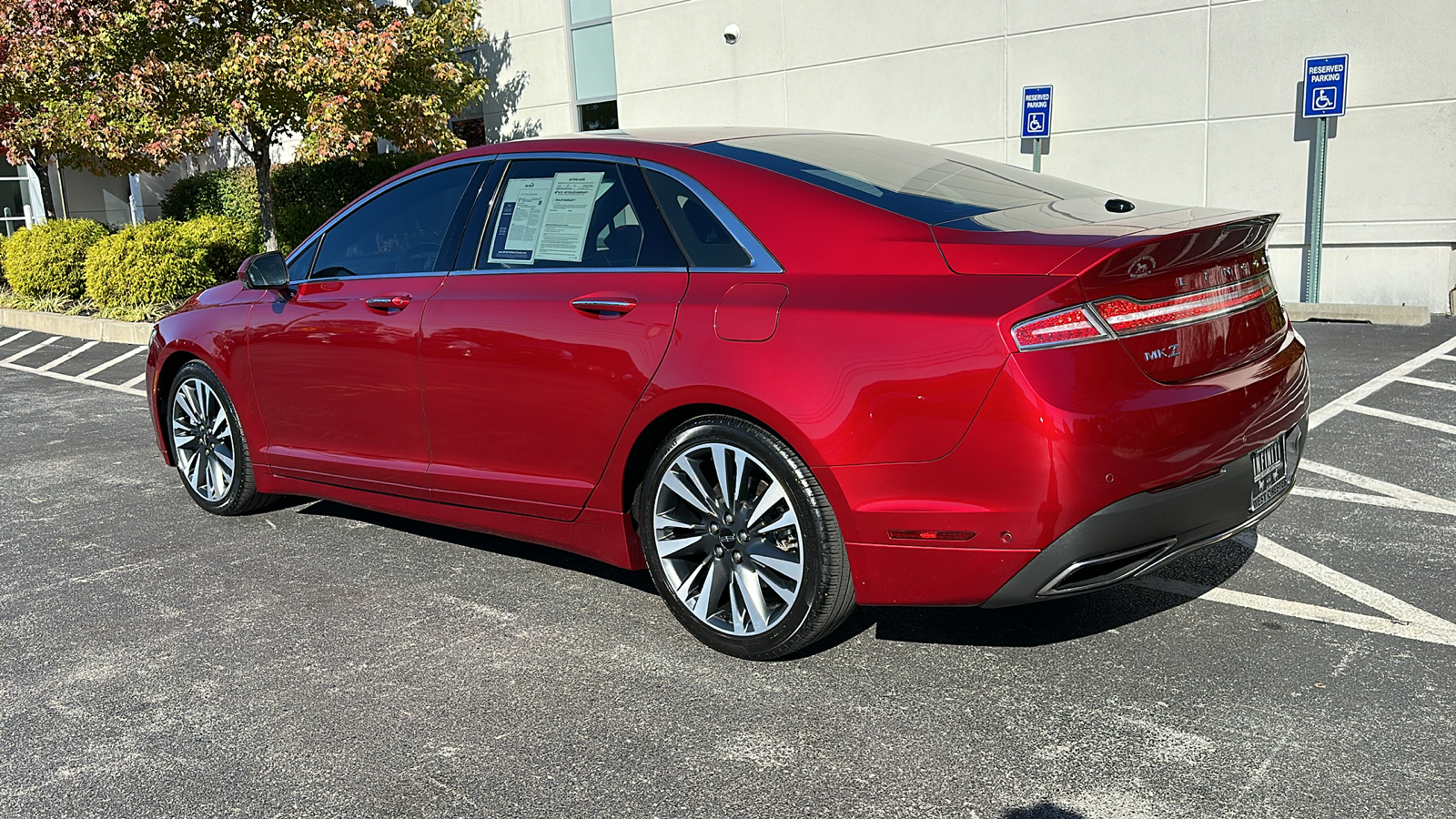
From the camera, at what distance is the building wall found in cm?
1189

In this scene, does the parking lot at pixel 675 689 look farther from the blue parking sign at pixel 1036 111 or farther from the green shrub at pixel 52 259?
the green shrub at pixel 52 259

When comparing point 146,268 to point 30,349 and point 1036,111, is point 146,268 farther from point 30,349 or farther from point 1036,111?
point 1036,111

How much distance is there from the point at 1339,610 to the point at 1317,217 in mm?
9551

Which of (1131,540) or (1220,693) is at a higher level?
(1131,540)

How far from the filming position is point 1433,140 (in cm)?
1172

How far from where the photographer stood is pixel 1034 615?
4090 mm

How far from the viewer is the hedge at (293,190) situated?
17797 mm

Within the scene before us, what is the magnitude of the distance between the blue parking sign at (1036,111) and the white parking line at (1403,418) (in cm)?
725

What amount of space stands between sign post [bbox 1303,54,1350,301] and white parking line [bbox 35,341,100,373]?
12.4 metres

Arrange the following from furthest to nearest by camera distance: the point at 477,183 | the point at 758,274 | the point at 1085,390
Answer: the point at 477,183 → the point at 758,274 → the point at 1085,390

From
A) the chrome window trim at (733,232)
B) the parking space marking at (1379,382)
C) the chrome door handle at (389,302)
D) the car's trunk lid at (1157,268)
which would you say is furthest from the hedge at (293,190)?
the car's trunk lid at (1157,268)

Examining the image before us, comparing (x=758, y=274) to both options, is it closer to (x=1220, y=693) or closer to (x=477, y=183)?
(x=477, y=183)

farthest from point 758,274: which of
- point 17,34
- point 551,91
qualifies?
point 551,91

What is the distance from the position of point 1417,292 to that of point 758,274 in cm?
1092
